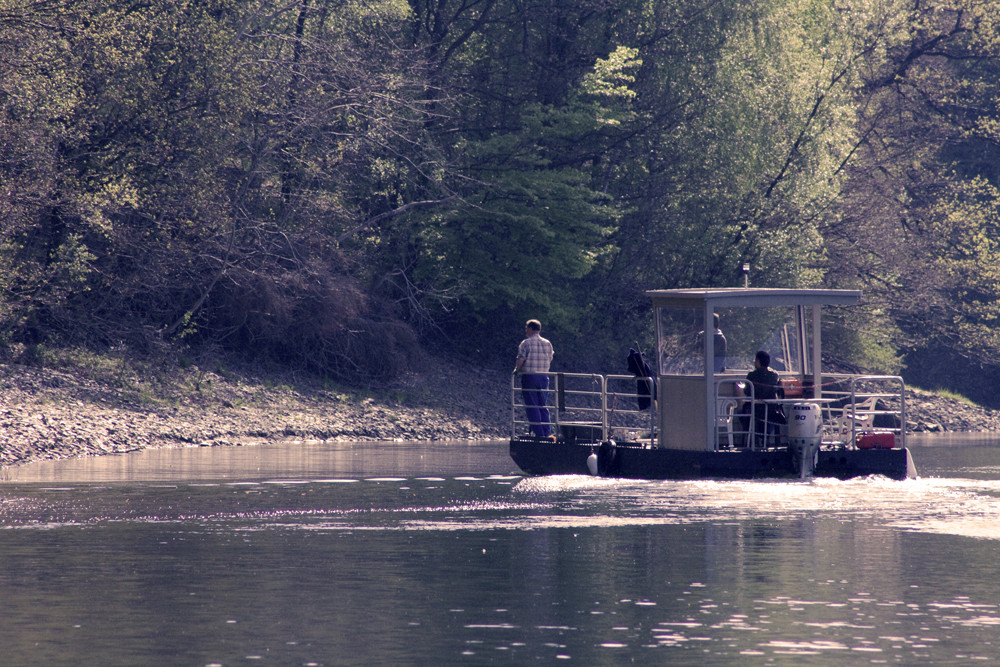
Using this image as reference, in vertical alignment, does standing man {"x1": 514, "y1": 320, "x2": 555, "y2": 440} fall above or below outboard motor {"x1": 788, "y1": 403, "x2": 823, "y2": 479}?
above

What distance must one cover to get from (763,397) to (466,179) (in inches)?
739

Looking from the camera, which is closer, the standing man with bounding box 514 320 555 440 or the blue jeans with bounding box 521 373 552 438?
the standing man with bounding box 514 320 555 440

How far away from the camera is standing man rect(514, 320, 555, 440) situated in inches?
950

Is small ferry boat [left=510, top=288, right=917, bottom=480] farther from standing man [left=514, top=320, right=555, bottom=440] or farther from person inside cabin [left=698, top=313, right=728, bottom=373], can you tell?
standing man [left=514, top=320, right=555, bottom=440]

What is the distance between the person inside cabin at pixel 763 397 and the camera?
21.8 meters

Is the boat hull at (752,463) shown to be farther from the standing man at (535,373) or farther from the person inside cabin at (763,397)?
the standing man at (535,373)

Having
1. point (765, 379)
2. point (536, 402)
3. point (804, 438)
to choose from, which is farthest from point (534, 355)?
point (804, 438)

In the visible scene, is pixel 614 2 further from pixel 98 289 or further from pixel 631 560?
pixel 631 560

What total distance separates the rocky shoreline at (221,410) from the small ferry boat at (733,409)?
8.43 meters

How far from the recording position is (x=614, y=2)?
141ft

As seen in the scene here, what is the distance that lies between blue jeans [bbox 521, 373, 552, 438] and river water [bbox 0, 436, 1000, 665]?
78.4 inches

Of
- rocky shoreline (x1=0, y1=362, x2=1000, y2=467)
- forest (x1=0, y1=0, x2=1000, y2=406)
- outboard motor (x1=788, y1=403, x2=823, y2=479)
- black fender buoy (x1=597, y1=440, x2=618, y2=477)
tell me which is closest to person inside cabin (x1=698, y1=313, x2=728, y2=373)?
outboard motor (x1=788, y1=403, x2=823, y2=479)

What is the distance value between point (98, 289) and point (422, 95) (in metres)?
11.6

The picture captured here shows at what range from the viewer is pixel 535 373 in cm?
2414
